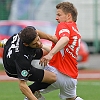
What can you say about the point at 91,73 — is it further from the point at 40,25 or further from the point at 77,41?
the point at 77,41

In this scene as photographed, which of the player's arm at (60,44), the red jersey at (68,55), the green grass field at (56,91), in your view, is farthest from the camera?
the green grass field at (56,91)

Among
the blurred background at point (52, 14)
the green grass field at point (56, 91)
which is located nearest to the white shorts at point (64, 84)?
the green grass field at point (56, 91)

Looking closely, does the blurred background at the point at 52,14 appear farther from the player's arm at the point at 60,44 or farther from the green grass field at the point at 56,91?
the player's arm at the point at 60,44

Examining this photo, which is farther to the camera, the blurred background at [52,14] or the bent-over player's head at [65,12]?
the blurred background at [52,14]

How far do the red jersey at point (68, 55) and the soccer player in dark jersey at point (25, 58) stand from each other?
0.22 meters

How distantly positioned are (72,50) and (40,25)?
37.2 feet

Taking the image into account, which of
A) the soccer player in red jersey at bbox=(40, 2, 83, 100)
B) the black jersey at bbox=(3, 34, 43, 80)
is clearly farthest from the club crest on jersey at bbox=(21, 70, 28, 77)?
the soccer player in red jersey at bbox=(40, 2, 83, 100)

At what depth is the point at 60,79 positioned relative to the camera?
7.77 meters

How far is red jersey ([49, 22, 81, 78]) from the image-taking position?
7707 millimetres

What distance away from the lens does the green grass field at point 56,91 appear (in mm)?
10648

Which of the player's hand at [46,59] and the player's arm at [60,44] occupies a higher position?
the player's arm at [60,44]

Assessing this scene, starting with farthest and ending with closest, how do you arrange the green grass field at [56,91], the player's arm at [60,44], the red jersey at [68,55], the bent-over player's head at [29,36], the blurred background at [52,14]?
the blurred background at [52,14]
the green grass field at [56,91]
the red jersey at [68,55]
the player's arm at [60,44]
the bent-over player's head at [29,36]

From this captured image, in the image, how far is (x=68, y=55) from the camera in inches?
306

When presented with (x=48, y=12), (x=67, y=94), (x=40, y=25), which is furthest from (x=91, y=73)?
(x=67, y=94)
